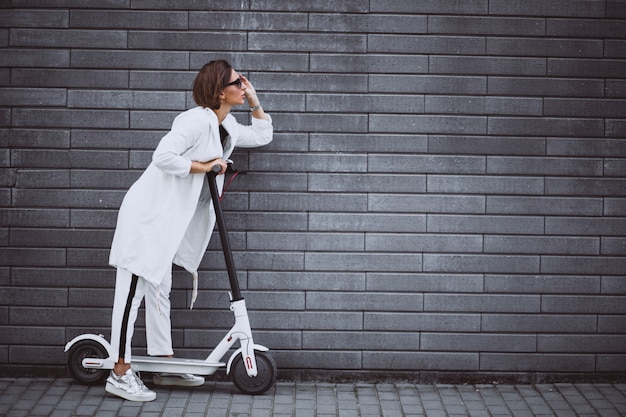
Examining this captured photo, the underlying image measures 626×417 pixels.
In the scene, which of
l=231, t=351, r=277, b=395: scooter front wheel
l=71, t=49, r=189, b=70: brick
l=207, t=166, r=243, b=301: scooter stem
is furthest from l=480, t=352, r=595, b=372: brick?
l=71, t=49, r=189, b=70: brick

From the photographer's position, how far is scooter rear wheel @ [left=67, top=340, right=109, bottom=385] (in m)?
5.92

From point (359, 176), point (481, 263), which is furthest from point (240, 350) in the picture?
point (481, 263)

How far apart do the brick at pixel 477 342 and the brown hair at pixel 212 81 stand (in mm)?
2339

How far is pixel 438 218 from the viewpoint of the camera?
617 cm

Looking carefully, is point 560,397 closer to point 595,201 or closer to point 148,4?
point 595,201

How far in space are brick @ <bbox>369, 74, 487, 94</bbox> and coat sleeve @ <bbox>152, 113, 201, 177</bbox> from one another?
4.65 feet

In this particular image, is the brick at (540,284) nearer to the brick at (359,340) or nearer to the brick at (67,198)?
the brick at (359,340)

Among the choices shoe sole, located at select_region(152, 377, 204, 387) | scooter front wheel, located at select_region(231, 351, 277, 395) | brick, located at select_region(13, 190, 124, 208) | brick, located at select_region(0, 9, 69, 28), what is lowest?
shoe sole, located at select_region(152, 377, 204, 387)

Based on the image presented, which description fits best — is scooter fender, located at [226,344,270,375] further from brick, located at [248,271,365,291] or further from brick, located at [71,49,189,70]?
brick, located at [71,49,189,70]

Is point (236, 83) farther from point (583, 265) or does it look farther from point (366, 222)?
point (583, 265)

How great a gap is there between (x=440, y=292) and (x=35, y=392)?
3004 millimetres

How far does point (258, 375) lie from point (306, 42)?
242 cm

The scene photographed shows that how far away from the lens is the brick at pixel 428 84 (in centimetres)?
611

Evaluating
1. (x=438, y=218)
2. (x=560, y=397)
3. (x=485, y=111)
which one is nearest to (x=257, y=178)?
(x=438, y=218)
